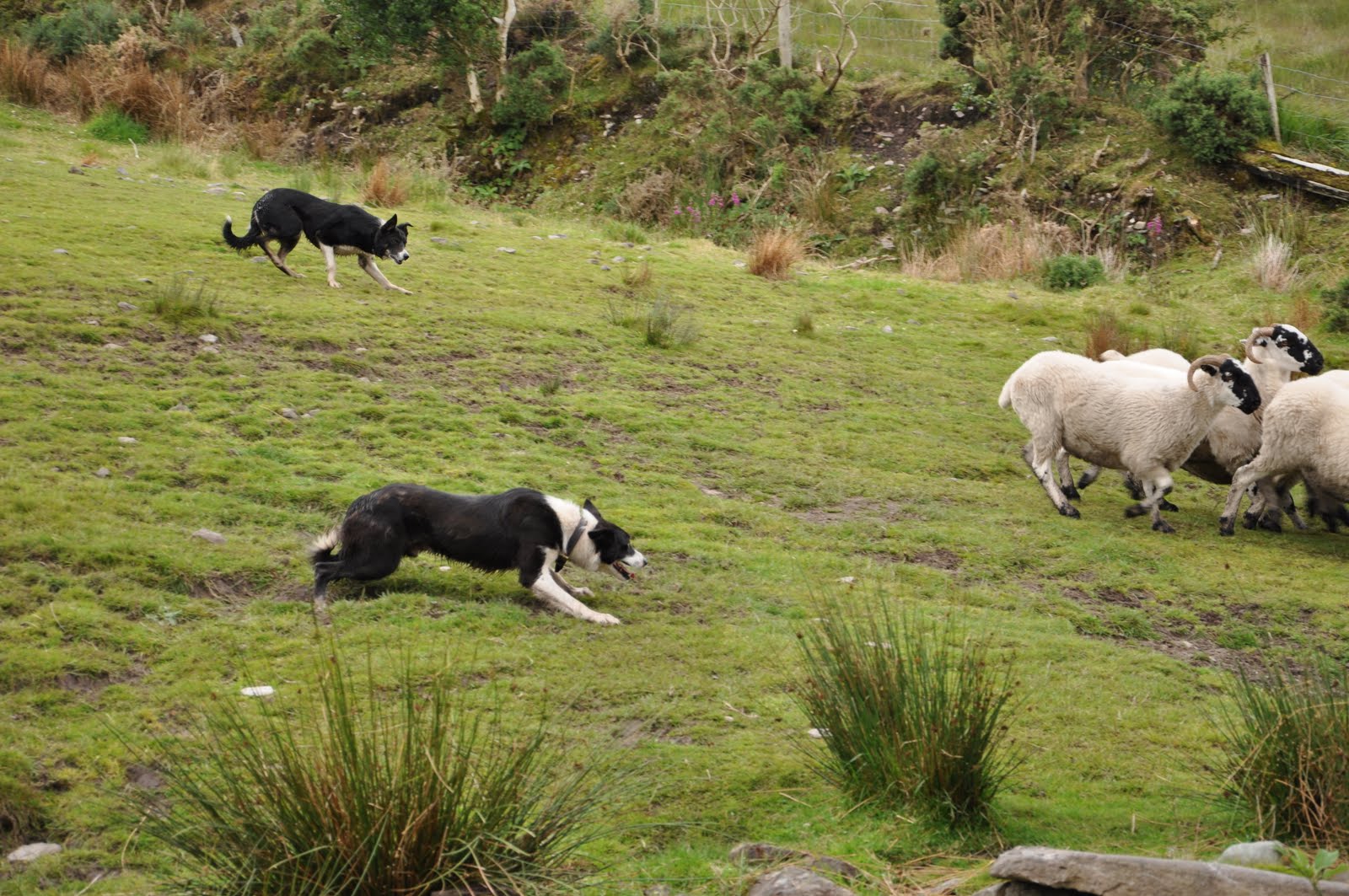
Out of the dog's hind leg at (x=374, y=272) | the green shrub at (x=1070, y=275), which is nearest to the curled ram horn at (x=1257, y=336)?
the green shrub at (x=1070, y=275)

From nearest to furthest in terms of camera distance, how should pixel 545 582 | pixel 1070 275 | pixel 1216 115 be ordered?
pixel 545 582 < pixel 1070 275 < pixel 1216 115

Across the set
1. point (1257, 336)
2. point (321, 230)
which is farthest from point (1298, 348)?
point (321, 230)

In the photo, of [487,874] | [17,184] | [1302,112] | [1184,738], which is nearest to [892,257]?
[1302,112]

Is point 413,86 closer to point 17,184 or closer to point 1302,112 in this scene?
Answer: point 17,184

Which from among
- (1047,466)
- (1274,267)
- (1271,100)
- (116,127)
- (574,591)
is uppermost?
(1271,100)

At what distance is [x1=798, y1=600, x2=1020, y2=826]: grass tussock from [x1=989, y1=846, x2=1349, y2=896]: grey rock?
91 cm

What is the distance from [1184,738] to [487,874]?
3.80 metres

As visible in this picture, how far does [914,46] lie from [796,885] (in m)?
30.5

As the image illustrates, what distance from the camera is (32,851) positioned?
15.3ft

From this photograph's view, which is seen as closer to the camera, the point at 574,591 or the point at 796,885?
the point at 796,885

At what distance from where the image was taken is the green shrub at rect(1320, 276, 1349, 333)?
650 inches

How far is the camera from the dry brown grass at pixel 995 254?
2027cm

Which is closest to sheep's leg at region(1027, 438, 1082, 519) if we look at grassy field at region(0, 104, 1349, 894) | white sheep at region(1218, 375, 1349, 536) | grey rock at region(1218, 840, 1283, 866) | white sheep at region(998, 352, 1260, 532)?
white sheep at region(998, 352, 1260, 532)

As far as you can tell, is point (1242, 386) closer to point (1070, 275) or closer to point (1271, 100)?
point (1070, 275)
